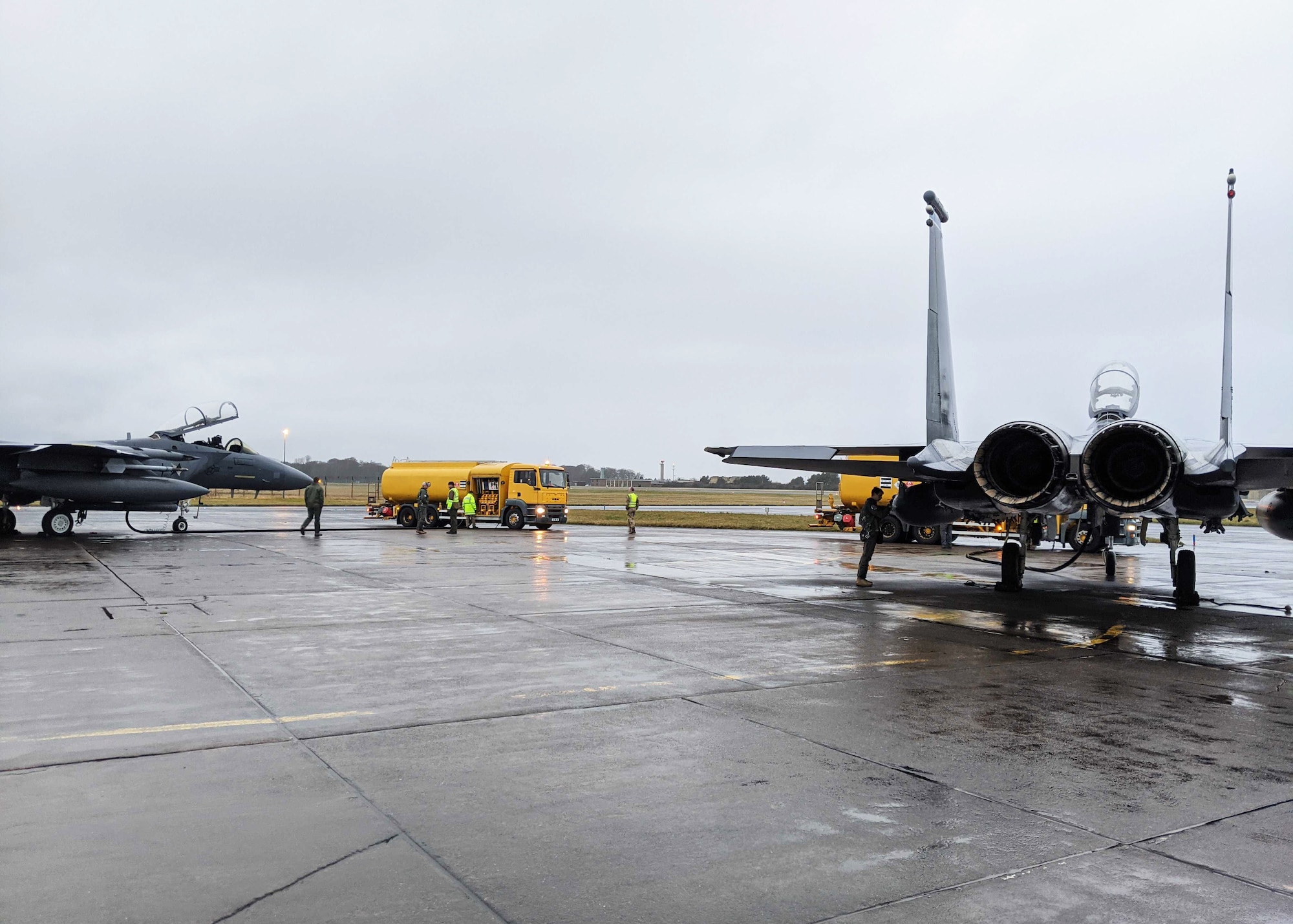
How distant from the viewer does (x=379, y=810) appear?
155 inches

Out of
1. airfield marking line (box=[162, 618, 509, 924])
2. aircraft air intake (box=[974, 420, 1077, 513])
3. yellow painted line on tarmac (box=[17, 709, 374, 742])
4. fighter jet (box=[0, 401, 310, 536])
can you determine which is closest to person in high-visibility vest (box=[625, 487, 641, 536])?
fighter jet (box=[0, 401, 310, 536])

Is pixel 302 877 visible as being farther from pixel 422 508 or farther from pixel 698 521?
pixel 698 521

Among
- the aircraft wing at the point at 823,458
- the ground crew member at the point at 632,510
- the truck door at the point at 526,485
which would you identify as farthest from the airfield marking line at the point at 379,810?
the truck door at the point at 526,485

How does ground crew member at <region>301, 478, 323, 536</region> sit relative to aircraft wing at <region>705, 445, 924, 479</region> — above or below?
below

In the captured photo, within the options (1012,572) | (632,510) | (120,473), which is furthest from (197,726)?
(632,510)

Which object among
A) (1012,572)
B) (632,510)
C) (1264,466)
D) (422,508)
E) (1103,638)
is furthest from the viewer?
(422,508)

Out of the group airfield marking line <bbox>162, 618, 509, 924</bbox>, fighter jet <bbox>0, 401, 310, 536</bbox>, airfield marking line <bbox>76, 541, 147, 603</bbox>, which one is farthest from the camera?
fighter jet <bbox>0, 401, 310, 536</bbox>

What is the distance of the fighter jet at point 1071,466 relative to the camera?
10.2 metres

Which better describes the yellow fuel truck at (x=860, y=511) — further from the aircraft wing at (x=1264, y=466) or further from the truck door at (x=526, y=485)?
the aircraft wing at (x=1264, y=466)

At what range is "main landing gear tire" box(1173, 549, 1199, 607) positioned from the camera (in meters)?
12.5

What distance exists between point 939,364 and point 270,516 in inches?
1204

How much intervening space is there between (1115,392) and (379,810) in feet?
39.0

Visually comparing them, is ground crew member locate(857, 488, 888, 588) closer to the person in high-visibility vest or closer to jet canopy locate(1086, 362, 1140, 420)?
jet canopy locate(1086, 362, 1140, 420)

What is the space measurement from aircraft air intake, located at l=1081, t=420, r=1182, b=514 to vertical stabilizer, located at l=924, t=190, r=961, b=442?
439 cm
